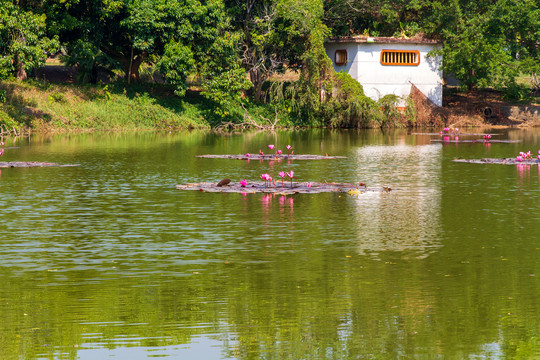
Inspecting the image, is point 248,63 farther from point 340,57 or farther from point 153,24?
point 153,24

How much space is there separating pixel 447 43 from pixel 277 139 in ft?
81.3

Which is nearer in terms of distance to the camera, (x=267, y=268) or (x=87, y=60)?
(x=267, y=268)

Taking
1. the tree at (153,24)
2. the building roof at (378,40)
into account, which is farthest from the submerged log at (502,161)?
the building roof at (378,40)

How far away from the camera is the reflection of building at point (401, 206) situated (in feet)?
66.5

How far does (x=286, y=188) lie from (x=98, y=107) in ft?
136

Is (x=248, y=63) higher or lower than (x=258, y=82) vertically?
higher

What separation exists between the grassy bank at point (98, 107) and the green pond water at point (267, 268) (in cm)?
2942

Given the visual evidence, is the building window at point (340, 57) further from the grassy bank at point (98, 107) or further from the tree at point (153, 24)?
the tree at point (153, 24)

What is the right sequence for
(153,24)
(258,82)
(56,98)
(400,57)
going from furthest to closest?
(400,57)
(258,82)
(56,98)
(153,24)

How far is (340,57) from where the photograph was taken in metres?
77.4

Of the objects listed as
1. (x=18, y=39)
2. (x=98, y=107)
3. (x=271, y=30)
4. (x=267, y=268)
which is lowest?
(x=267, y=268)

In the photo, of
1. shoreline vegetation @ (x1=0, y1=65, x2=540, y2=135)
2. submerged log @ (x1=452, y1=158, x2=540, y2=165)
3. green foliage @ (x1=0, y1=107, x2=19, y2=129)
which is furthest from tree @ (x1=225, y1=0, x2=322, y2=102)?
submerged log @ (x1=452, y1=158, x2=540, y2=165)

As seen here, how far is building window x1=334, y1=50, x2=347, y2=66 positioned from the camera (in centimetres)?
7694

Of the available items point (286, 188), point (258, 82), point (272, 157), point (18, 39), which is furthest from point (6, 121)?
point (286, 188)
